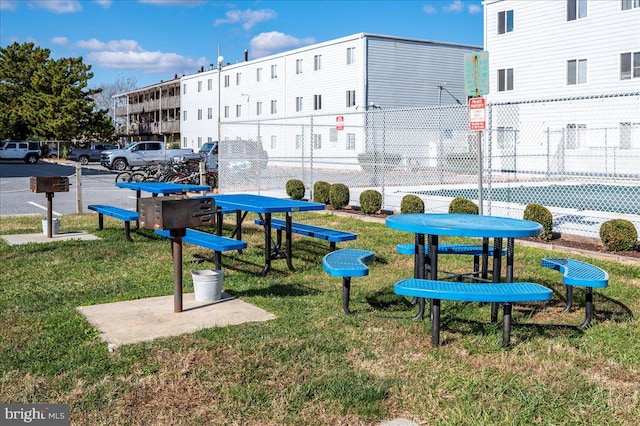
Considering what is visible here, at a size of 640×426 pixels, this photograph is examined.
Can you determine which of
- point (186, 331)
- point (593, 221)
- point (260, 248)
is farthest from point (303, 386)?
point (593, 221)

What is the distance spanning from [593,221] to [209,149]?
22.7 m

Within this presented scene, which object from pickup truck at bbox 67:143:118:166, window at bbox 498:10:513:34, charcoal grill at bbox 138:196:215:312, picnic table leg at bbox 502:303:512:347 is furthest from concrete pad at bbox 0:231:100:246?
pickup truck at bbox 67:143:118:166

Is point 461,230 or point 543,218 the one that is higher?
point 461,230

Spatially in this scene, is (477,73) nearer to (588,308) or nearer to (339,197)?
(588,308)

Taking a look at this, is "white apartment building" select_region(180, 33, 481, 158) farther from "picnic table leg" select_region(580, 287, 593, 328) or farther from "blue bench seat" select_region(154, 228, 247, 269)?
"picnic table leg" select_region(580, 287, 593, 328)

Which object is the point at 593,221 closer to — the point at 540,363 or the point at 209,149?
the point at 540,363

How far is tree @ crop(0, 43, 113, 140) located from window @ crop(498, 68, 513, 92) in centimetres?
3659

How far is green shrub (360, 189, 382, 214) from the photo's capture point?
13766 millimetres

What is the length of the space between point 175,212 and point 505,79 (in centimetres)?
2890

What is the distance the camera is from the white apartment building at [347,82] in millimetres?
36156

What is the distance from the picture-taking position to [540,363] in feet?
15.1

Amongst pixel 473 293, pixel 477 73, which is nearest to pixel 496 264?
pixel 473 293

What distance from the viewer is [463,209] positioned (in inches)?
442

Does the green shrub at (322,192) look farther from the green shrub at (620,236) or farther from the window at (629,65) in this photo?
the window at (629,65)
